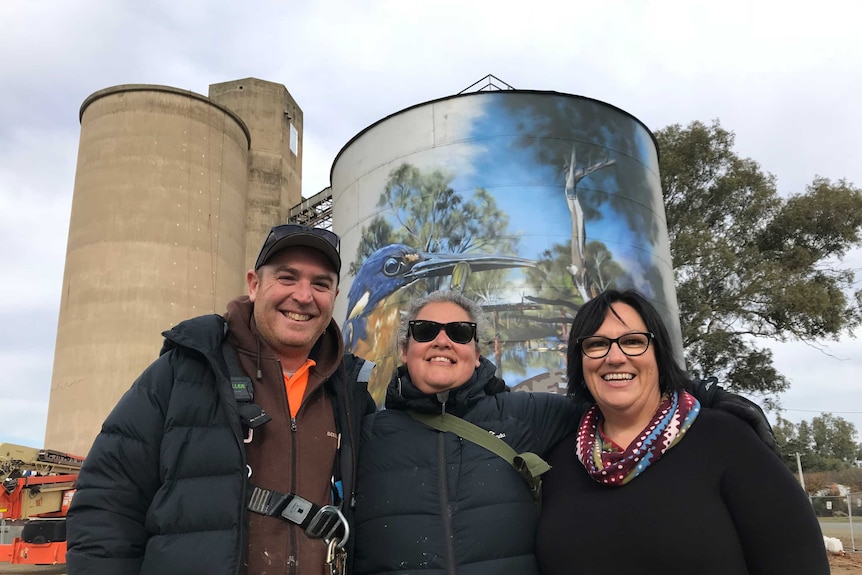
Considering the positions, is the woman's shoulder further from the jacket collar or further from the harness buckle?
the harness buckle

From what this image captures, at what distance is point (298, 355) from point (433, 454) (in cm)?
77

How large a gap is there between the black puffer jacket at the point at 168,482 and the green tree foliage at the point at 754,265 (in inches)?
986

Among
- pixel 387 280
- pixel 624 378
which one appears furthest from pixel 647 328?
pixel 387 280

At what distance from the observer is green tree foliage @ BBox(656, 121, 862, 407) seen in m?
24.8

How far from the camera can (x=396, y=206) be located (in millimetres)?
18297

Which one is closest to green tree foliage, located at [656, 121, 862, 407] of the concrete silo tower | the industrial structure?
the industrial structure

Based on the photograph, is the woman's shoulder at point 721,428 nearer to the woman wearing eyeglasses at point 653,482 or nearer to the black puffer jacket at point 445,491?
the woman wearing eyeglasses at point 653,482

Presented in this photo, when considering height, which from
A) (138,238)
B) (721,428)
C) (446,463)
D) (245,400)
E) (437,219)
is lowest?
(446,463)

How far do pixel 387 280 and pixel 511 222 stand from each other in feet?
12.5

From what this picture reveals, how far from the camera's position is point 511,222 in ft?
55.5

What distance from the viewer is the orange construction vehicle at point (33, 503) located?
12648 millimetres

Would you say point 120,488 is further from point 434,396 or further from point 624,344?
point 624,344

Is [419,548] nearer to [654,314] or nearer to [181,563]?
[181,563]

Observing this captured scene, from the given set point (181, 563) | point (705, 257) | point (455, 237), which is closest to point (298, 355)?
point (181, 563)
